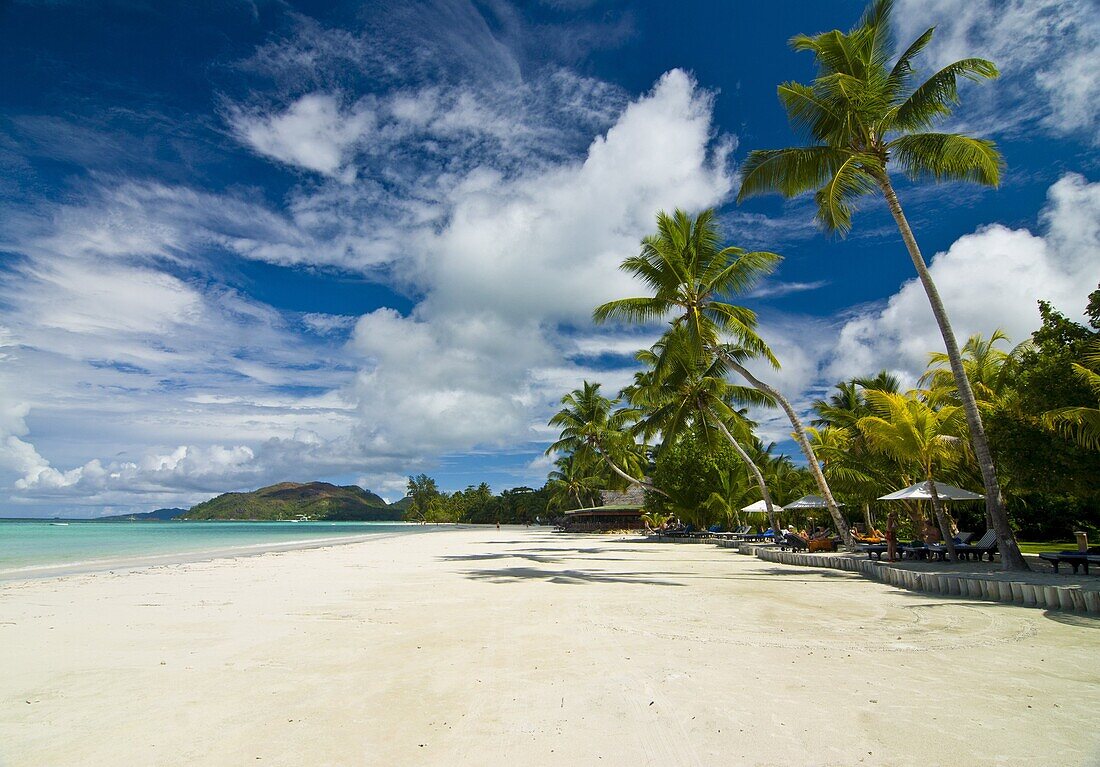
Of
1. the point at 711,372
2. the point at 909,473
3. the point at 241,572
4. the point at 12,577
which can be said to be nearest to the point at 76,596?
the point at 241,572

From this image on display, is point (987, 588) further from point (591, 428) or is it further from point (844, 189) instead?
point (591, 428)

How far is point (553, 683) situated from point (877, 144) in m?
12.6

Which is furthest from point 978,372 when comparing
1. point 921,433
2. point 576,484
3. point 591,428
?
point 576,484

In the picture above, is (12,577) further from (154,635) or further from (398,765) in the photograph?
(398,765)

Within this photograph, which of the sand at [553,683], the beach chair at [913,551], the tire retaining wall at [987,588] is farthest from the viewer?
the beach chair at [913,551]

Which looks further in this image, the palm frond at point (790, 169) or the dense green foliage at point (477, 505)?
the dense green foliage at point (477, 505)

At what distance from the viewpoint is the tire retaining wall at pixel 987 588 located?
7.84 m

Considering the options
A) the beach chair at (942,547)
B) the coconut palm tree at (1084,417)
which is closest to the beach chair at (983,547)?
the beach chair at (942,547)

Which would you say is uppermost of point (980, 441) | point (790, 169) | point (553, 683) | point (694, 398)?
point (790, 169)

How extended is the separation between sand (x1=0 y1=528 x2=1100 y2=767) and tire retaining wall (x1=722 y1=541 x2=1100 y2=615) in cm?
46

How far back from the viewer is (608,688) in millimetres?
4934

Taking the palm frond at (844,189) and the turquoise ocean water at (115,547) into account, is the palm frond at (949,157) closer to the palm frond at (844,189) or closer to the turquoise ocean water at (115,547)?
the palm frond at (844,189)

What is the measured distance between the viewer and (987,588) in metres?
9.14

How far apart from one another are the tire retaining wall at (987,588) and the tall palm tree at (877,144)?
2.08m
